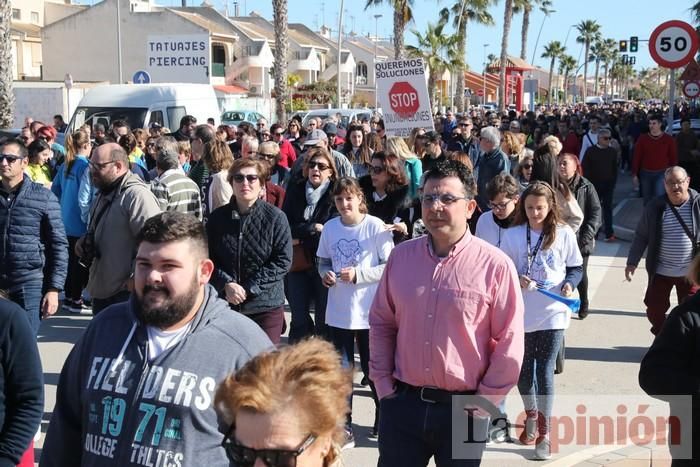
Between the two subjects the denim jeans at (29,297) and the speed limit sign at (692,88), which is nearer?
the denim jeans at (29,297)

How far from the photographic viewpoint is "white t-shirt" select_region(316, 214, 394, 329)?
599 cm

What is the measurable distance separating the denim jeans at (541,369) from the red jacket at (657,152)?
9.98 m

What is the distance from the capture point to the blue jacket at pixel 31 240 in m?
6.14

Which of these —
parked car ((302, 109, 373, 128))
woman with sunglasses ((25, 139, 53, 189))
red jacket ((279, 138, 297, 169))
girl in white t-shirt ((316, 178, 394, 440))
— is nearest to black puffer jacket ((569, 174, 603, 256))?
girl in white t-shirt ((316, 178, 394, 440))

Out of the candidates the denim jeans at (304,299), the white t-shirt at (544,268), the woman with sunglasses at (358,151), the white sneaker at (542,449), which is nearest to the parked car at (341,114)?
the woman with sunglasses at (358,151)

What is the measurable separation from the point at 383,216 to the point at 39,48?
56825 mm

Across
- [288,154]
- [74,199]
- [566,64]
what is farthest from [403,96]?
[566,64]

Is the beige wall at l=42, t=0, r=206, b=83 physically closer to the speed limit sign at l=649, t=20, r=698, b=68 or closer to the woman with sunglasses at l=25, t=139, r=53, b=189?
the speed limit sign at l=649, t=20, r=698, b=68

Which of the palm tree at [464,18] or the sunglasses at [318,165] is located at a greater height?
the palm tree at [464,18]

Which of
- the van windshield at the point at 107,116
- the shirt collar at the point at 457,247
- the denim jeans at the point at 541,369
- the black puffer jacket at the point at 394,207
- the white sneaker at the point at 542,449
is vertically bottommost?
the white sneaker at the point at 542,449

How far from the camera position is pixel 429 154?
36.8 feet

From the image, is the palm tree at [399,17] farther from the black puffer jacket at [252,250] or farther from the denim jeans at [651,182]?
the black puffer jacket at [252,250]

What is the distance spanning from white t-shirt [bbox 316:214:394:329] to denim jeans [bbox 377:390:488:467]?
1961 mm

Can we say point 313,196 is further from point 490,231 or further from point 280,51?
point 280,51
